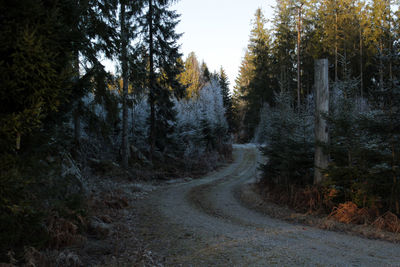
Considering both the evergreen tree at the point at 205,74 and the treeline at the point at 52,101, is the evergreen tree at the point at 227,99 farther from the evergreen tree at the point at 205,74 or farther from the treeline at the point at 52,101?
the treeline at the point at 52,101

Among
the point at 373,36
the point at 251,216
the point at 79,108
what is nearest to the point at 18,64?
the point at 79,108

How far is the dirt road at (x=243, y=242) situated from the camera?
441 centimetres

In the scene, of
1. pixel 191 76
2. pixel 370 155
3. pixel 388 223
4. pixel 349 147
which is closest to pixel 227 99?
pixel 191 76

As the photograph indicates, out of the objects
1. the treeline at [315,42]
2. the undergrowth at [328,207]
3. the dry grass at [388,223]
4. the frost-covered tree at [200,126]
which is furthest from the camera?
the treeline at [315,42]

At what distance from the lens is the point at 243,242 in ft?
17.5

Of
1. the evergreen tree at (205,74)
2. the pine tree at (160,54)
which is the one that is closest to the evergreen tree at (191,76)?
the evergreen tree at (205,74)

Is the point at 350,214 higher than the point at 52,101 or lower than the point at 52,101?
lower

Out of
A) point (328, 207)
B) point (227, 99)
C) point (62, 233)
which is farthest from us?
point (227, 99)

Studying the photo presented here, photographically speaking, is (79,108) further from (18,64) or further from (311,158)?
(311,158)

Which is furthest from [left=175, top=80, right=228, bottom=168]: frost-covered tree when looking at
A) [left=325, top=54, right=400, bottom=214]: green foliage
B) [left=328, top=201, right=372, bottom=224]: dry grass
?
[left=328, top=201, right=372, bottom=224]: dry grass

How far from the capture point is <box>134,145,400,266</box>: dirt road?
14.5 ft

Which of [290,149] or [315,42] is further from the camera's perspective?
[315,42]

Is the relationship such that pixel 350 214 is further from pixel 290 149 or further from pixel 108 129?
pixel 108 129

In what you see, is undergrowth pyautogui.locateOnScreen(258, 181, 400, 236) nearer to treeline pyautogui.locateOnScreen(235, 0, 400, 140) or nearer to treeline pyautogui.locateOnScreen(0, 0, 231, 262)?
treeline pyautogui.locateOnScreen(0, 0, 231, 262)
